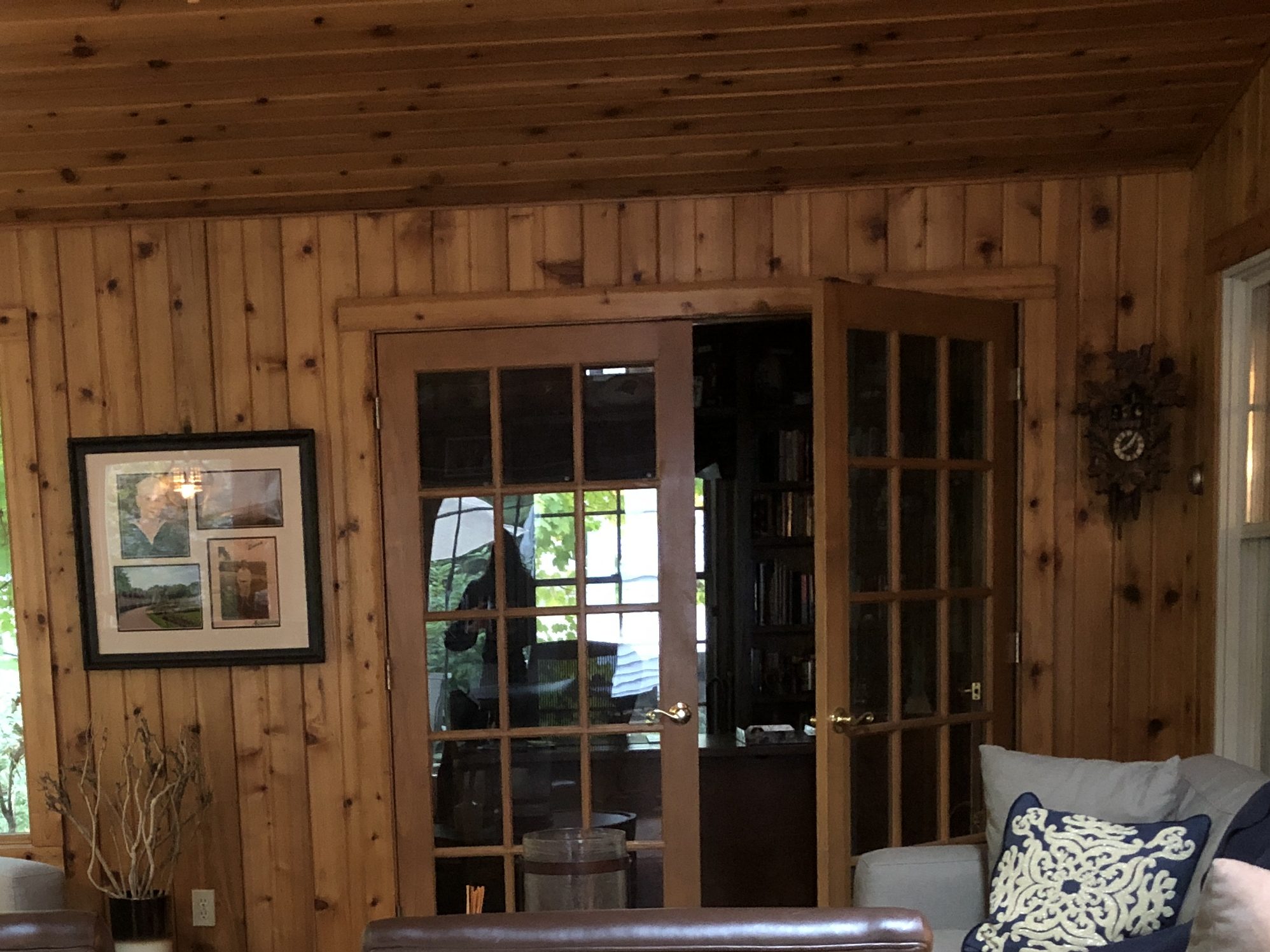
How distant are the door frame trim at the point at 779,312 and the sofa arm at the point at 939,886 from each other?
2.56 feet

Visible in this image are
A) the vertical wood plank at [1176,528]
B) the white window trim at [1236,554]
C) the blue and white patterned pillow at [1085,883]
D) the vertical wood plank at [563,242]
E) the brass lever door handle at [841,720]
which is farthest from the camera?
the vertical wood plank at [563,242]

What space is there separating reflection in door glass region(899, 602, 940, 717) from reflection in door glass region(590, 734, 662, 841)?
2.50 feet

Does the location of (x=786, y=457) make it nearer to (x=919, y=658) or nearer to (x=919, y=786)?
(x=919, y=658)

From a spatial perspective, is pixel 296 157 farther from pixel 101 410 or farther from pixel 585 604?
pixel 585 604

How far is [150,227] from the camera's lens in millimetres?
3035

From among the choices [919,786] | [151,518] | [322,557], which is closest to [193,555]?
[151,518]

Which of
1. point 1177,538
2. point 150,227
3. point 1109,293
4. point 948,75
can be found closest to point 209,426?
point 150,227

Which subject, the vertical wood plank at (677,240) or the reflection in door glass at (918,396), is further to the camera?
the vertical wood plank at (677,240)

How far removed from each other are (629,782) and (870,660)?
0.85 metres

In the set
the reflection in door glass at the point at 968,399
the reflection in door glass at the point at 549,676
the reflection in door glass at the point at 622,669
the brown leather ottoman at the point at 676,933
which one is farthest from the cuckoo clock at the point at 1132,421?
the brown leather ottoman at the point at 676,933

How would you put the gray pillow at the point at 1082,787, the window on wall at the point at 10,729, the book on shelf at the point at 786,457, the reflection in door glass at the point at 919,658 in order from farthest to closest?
the book on shelf at the point at 786,457 < the window on wall at the point at 10,729 < the reflection in door glass at the point at 919,658 < the gray pillow at the point at 1082,787

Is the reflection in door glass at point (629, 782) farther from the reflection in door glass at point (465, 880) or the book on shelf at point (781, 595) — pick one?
the book on shelf at point (781, 595)

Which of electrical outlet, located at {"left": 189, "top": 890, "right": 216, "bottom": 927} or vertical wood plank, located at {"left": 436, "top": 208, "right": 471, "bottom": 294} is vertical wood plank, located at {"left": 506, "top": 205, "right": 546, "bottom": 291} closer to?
vertical wood plank, located at {"left": 436, "top": 208, "right": 471, "bottom": 294}

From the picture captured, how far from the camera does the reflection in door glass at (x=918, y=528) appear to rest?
2740mm
